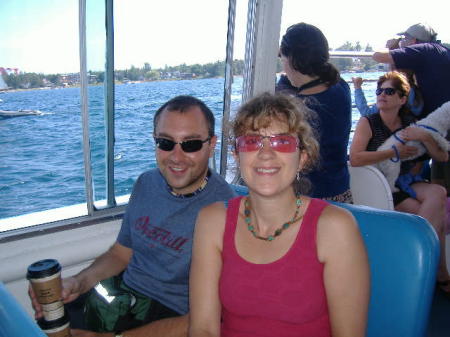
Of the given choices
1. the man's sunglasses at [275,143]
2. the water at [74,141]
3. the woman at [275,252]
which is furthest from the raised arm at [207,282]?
the water at [74,141]

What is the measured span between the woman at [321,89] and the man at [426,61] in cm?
99

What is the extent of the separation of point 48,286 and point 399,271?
1.05 m

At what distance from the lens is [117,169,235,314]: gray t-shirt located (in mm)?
1518

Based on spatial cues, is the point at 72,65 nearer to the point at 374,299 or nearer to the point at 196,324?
the point at 196,324

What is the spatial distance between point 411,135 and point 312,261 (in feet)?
6.14

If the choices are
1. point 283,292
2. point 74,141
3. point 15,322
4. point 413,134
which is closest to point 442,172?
point 413,134

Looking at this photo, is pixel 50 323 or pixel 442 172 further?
pixel 442 172

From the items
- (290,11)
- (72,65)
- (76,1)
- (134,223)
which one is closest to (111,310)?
(134,223)

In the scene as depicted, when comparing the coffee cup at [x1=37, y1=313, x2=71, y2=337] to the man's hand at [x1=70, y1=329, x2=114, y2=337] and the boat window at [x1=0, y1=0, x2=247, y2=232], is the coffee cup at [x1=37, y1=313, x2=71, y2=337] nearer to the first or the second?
the man's hand at [x1=70, y1=329, x2=114, y2=337]

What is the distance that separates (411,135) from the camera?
8.80 feet

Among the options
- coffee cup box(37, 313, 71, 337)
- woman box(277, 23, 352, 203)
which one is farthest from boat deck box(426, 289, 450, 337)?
coffee cup box(37, 313, 71, 337)

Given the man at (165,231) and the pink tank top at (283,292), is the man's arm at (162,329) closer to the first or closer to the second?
the man at (165,231)

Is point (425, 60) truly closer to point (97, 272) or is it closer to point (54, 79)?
point (54, 79)

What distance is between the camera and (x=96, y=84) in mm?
2166
